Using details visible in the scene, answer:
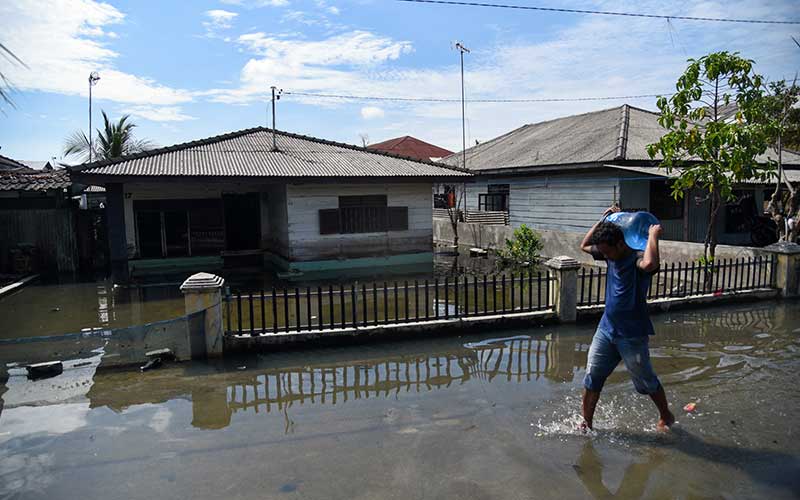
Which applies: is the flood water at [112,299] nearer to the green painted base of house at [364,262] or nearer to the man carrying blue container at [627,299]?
the green painted base of house at [364,262]

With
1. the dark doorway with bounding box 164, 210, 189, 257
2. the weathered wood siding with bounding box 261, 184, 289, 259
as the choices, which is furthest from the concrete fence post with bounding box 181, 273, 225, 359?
the dark doorway with bounding box 164, 210, 189, 257

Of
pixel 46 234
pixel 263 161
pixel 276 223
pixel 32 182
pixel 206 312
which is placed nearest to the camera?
pixel 206 312

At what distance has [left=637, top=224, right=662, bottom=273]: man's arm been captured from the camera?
4.14 m

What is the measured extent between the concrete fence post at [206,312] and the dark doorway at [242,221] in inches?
441

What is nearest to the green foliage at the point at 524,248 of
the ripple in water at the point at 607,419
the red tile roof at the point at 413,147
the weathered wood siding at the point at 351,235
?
the weathered wood siding at the point at 351,235

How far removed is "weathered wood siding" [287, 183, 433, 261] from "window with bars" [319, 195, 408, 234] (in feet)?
0.43

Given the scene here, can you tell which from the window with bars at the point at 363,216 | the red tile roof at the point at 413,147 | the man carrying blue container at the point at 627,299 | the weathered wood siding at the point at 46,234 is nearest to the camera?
the man carrying blue container at the point at 627,299

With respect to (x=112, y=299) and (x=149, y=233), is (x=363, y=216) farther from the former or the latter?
(x=112, y=299)

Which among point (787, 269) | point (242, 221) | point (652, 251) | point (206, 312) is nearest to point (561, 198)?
point (787, 269)

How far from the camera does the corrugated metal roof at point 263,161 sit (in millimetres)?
14123

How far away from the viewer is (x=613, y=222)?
449cm

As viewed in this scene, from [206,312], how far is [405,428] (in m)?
3.28

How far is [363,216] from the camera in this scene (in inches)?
653

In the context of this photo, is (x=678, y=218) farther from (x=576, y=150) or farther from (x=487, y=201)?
(x=487, y=201)
